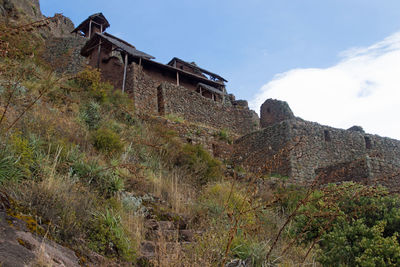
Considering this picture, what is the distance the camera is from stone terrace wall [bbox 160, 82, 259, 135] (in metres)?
18.1

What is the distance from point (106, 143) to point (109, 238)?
4.43 m

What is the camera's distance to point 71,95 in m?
12.4

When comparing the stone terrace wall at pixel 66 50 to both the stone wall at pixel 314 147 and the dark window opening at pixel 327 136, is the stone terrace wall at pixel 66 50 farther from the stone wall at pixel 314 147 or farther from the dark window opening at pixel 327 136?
the dark window opening at pixel 327 136

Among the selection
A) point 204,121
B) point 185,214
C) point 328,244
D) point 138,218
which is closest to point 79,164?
point 138,218

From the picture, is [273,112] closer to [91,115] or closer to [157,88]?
[157,88]

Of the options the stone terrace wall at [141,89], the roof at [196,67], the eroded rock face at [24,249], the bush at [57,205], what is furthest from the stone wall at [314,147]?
the roof at [196,67]

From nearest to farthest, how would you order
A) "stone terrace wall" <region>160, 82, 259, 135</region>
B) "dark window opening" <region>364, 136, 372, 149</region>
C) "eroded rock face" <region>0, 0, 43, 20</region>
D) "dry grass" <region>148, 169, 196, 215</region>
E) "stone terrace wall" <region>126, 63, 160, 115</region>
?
"dry grass" <region>148, 169, 196, 215</region>
"dark window opening" <region>364, 136, 372, 149</region>
"stone terrace wall" <region>126, 63, 160, 115</region>
"stone terrace wall" <region>160, 82, 259, 135</region>
"eroded rock face" <region>0, 0, 43, 20</region>

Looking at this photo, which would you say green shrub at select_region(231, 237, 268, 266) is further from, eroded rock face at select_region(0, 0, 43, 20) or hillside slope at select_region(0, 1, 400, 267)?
eroded rock face at select_region(0, 0, 43, 20)

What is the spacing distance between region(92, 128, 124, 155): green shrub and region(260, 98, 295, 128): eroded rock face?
16443 mm

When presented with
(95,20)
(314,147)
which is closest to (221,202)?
(314,147)

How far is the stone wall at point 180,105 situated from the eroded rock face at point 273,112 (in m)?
3.27

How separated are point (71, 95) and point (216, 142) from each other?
643 cm

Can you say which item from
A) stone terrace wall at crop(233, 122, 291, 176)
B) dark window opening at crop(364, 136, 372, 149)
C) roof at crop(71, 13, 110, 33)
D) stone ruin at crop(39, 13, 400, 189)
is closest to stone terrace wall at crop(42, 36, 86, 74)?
stone ruin at crop(39, 13, 400, 189)

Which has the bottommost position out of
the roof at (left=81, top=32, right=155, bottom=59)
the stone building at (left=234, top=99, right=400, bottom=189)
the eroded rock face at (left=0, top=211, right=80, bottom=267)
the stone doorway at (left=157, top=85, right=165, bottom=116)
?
the eroded rock face at (left=0, top=211, right=80, bottom=267)
